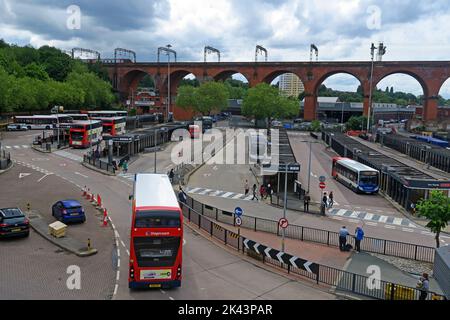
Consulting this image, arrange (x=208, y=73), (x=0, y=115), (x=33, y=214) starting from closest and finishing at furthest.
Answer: (x=33, y=214), (x=0, y=115), (x=208, y=73)

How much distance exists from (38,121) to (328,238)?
240ft

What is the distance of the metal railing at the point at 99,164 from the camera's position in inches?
1797

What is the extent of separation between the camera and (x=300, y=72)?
109500 mm

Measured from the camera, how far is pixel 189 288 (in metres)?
17.4

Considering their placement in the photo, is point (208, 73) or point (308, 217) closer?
point (308, 217)

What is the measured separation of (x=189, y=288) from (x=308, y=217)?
52.3 ft

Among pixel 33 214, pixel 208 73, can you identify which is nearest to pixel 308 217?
pixel 33 214

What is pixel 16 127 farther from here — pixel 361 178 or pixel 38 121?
pixel 361 178

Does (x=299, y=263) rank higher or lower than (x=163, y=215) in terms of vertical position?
lower

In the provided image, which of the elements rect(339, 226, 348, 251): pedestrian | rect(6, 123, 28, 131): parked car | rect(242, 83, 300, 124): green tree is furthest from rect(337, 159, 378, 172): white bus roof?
rect(242, 83, 300, 124): green tree

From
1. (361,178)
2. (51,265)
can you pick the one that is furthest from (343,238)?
(361,178)
